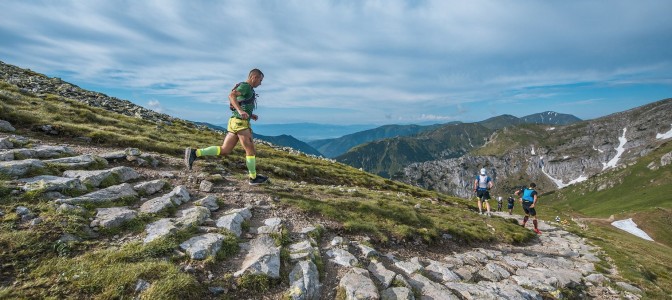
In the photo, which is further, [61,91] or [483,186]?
[61,91]

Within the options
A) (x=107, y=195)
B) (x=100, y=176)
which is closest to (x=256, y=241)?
(x=107, y=195)

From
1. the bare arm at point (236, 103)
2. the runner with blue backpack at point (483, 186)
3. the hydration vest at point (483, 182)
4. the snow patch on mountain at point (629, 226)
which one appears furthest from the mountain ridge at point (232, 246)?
the snow patch on mountain at point (629, 226)

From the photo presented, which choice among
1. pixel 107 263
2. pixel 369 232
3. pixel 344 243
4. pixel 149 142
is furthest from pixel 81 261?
pixel 149 142

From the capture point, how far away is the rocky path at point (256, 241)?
26.7 feet

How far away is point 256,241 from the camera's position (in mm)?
9547

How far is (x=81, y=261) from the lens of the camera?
6.67 metres

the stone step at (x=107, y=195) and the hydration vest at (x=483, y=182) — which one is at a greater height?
the stone step at (x=107, y=195)

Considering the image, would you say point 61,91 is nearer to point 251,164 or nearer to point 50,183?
point 251,164

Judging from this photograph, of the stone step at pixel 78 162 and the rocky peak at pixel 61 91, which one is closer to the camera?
the stone step at pixel 78 162

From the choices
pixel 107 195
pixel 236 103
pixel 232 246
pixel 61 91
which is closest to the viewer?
pixel 232 246

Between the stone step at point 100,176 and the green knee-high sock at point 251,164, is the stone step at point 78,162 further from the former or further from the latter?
the green knee-high sock at point 251,164

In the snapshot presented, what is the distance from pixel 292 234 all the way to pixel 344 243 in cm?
188

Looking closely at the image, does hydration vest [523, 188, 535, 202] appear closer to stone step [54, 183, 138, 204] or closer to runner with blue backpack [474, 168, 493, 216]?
runner with blue backpack [474, 168, 493, 216]

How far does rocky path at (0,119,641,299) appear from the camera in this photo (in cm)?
815
